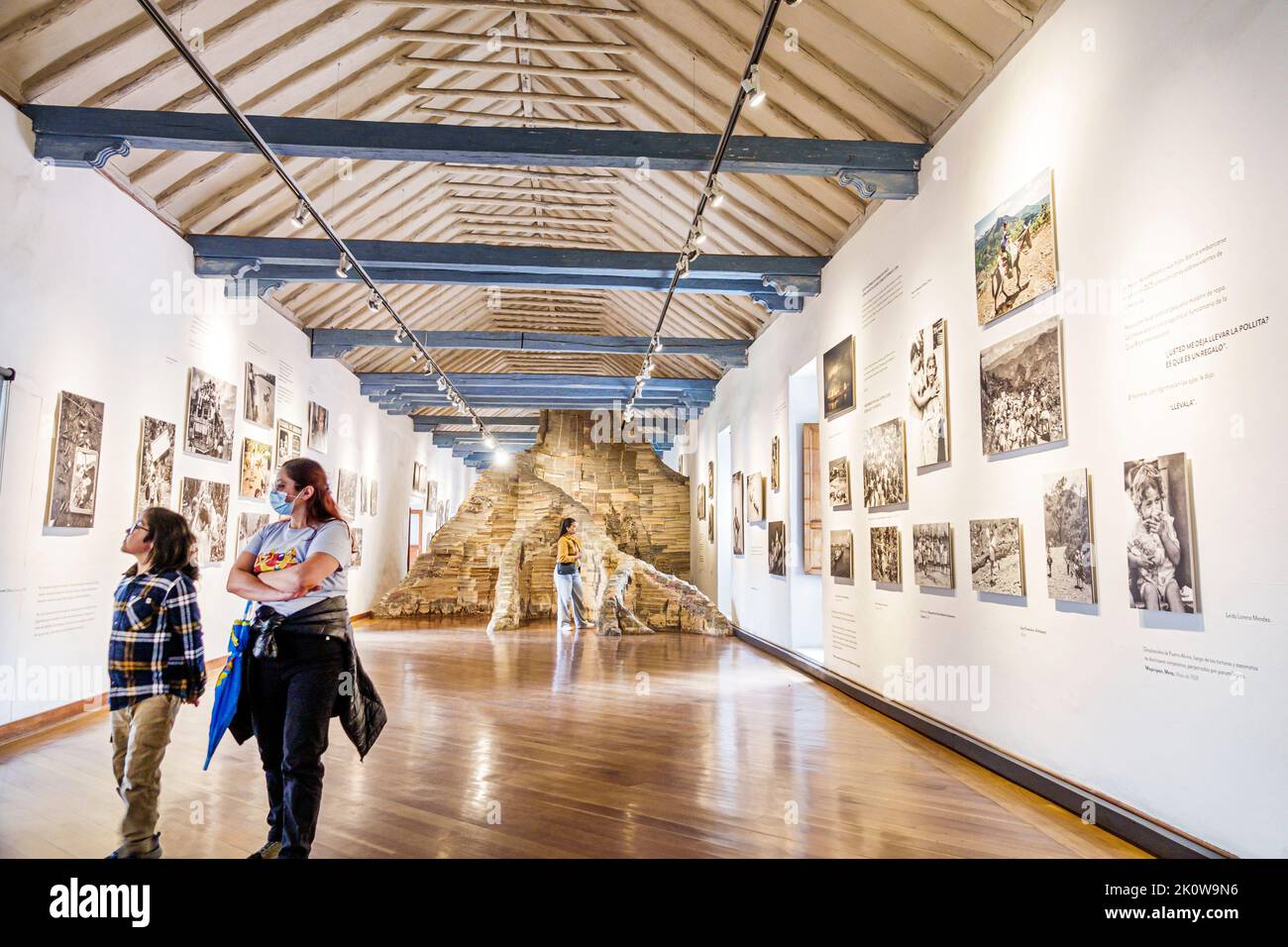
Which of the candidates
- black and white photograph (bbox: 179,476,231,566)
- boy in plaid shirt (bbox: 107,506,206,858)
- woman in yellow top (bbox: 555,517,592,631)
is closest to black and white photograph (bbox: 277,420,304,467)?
black and white photograph (bbox: 179,476,231,566)

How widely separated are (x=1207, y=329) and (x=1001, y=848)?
91.2 inches

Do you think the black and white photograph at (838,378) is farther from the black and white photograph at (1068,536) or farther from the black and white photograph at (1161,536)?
the black and white photograph at (1161,536)

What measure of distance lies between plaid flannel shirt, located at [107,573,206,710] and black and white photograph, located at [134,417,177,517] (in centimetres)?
433

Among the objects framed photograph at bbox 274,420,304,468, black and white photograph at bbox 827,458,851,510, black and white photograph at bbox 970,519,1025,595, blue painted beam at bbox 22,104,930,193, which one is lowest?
black and white photograph at bbox 970,519,1025,595

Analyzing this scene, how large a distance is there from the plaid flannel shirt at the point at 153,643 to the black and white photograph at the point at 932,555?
14.5 ft

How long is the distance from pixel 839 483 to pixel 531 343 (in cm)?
632

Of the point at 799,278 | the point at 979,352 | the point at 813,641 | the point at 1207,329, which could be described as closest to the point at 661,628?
the point at 813,641

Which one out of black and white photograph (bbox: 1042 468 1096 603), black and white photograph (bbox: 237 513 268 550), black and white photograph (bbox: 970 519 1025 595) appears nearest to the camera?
black and white photograph (bbox: 1042 468 1096 603)

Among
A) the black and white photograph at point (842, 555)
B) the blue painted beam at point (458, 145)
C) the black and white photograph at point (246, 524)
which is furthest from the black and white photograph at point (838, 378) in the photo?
the black and white photograph at point (246, 524)

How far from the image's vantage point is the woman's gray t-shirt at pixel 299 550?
283cm

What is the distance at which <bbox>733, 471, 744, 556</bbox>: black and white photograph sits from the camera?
12489 mm

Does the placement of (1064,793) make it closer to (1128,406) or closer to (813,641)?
(1128,406)

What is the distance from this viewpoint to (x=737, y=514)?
12844 mm

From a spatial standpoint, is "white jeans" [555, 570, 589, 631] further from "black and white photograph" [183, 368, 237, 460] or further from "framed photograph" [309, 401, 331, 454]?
"black and white photograph" [183, 368, 237, 460]
